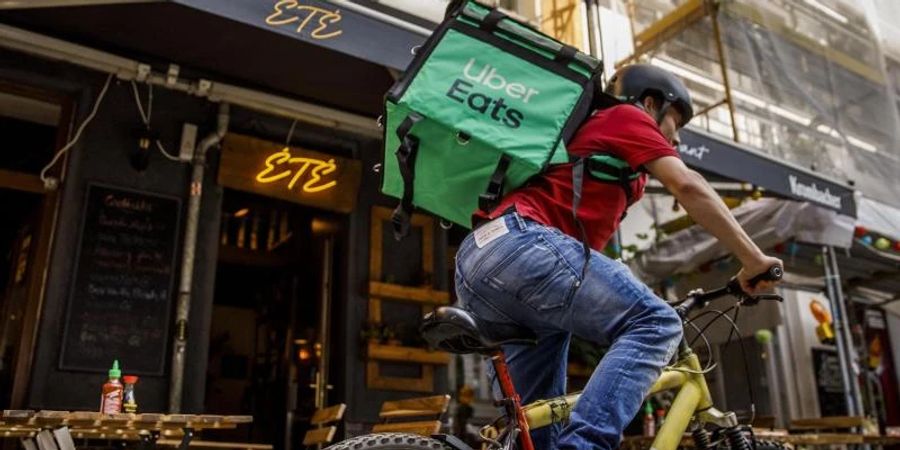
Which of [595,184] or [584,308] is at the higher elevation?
[595,184]

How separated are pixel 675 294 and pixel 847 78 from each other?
288 cm

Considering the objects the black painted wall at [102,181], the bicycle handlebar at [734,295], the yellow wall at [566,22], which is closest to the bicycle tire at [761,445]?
the bicycle handlebar at [734,295]

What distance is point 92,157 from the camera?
225 inches

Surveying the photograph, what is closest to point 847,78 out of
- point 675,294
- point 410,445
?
point 675,294

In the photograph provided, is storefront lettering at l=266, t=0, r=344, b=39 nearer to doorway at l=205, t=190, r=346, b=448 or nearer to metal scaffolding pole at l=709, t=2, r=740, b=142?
doorway at l=205, t=190, r=346, b=448

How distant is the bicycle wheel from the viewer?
2064 millimetres

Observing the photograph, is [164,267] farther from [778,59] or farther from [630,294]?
[778,59]

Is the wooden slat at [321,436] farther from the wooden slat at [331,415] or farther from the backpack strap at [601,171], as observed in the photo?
the backpack strap at [601,171]

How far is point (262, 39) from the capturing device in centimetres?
573

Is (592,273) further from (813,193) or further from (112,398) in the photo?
(813,193)

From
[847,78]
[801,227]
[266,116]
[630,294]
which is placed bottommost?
[630,294]

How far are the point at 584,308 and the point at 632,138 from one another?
57 centimetres

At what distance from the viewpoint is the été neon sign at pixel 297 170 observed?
630 centimetres

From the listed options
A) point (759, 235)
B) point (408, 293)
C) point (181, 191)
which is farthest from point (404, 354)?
point (759, 235)
